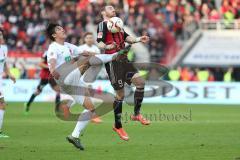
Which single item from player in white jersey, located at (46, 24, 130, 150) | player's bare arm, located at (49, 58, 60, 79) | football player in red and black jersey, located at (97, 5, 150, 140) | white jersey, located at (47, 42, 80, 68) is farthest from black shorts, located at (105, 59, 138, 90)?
player's bare arm, located at (49, 58, 60, 79)

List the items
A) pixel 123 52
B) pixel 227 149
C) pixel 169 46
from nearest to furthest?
1. pixel 227 149
2. pixel 123 52
3. pixel 169 46

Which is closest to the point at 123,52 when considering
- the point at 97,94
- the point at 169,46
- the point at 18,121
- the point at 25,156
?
the point at 25,156

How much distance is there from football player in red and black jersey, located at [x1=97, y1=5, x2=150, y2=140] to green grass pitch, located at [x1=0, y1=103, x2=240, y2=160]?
0.56 m

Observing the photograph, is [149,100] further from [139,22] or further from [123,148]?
[123,148]

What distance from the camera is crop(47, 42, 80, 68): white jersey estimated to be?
14070 millimetres

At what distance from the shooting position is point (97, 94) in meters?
29.8

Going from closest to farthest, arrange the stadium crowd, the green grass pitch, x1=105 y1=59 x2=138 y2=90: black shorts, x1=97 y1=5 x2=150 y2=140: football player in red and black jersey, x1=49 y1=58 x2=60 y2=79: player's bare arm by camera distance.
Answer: the green grass pitch < x1=49 y1=58 x2=60 y2=79: player's bare arm < x1=97 y1=5 x2=150 y2=140: football player in red and black jersey < x1=105 y1=59 x2=138 y2=90: black shorts < the stadium crowd

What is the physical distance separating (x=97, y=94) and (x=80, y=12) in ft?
20.8

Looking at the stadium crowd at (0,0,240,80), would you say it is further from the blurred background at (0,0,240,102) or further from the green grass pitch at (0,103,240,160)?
the green grass pitch at (0,103,240,160)

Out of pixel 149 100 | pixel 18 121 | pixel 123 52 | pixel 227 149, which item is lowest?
pixel 149 100

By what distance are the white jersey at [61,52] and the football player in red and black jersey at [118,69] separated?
784 millimetres

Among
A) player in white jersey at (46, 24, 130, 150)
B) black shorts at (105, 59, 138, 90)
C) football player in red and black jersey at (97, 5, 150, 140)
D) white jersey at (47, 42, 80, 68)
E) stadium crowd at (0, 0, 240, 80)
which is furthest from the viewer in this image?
stadium crowd at (0, 0, 240, 80)

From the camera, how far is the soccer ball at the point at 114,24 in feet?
49.1

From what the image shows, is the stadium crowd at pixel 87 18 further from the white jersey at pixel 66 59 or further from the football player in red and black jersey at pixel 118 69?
the white jersey at pixel 66 59
